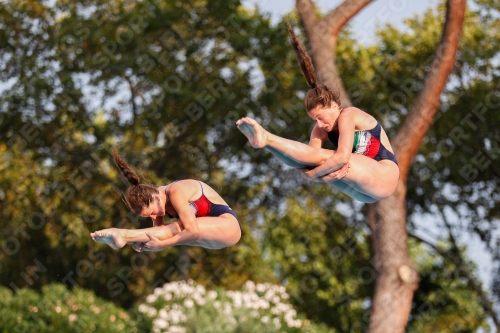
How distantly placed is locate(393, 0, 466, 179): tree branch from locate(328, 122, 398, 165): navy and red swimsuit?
623 centimetres

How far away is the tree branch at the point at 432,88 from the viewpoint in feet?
40.3

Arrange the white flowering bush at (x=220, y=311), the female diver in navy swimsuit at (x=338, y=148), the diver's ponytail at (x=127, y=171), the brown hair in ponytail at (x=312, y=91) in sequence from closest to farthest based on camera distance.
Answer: the female diver in navy swimsuit at (x=338, y=148) → the brown hair in ponytail at (x=312, y=91) → the diver's ponytail at (x=127, y=171) → the white flowering bush at (x=220, y=311)

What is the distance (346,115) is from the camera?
19.0ft

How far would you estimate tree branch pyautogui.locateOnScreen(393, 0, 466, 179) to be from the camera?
12.3 metres


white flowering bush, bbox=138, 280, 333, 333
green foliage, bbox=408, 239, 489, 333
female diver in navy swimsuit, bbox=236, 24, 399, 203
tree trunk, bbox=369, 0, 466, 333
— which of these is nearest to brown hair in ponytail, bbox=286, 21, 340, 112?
female diver in navy swimsuit, bbox=236, 24, 399, 203

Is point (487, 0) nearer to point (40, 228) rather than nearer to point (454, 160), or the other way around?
point (454, 160)

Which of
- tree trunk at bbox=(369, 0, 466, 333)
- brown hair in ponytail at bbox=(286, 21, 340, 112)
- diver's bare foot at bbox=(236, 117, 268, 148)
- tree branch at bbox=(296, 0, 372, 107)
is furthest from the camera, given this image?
tree branch at bbox=(296, 0, 372, 107)

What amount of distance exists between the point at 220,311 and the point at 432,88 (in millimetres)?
4942

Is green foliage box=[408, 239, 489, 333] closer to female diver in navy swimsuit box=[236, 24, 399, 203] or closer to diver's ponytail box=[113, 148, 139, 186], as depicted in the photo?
female diver in navy swimsuit box=[236, 24, 399, 203]

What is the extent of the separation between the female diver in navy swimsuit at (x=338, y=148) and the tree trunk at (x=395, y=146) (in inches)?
237

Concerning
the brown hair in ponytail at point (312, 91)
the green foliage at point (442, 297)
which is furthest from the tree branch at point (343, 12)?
the green foliage at point (442, 297)

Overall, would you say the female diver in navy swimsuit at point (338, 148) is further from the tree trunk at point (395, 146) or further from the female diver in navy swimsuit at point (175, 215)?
the tree trunk at point (395, 146)

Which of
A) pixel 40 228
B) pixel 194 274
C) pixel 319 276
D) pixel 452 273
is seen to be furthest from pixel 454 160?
pixel 40 228

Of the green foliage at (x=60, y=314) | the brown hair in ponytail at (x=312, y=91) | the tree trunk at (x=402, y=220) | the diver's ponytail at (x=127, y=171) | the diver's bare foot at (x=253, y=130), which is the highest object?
the diver's bare foot at (x=253, y=130)
